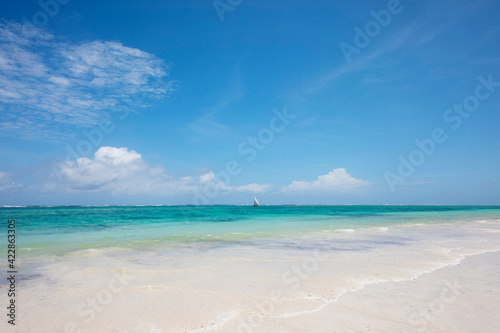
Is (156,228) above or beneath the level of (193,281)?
beneath

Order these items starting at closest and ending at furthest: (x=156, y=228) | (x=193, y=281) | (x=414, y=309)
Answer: (x=414, y=309), (x=193, y=281), (x=156, y=228)

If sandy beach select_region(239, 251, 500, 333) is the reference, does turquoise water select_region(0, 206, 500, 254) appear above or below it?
below

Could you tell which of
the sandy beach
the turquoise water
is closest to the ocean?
the sandy beach

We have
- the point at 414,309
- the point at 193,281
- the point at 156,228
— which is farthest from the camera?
the point at 156,228

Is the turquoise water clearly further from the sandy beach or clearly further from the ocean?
the sandy beach

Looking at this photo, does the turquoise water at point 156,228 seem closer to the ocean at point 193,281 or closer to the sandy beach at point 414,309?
the ocean at point 193,281

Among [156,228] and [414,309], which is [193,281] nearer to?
[414,309]

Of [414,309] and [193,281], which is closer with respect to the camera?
[414,309]

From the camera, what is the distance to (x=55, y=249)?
11.4m

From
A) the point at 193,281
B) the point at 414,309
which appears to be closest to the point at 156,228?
the point at 193,281

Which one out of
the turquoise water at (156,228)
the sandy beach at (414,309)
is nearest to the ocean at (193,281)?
the sandy beach at (414,309)

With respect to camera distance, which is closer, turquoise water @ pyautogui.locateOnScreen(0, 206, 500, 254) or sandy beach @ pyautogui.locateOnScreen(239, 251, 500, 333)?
sandy beach @ pyautogui.locateOnScreen(239, 251, 500, 333)

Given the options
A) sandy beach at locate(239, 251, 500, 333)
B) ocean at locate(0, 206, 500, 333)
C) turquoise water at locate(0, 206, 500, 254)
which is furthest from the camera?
turquoise water at locate(0, 206, 500, 254)

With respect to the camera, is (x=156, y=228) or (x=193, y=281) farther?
(x=156, y=228)
